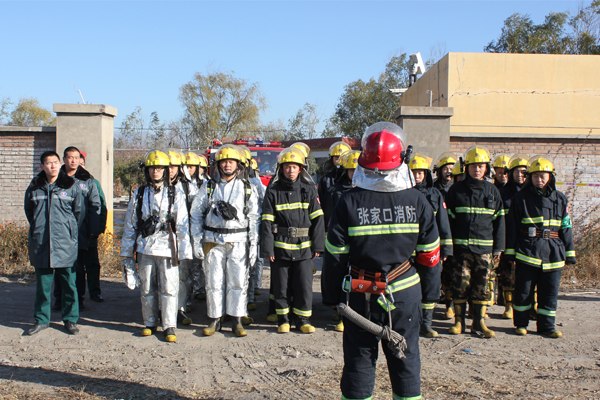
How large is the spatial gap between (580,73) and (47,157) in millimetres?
15808

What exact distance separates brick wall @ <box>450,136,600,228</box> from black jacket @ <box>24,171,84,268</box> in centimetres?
748

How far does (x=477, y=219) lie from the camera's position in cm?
534

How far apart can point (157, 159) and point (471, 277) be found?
3906 mm

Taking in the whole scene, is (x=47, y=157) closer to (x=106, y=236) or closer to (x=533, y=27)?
(x=106, y=236)

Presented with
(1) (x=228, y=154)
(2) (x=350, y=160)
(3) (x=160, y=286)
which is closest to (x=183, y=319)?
(3) (x=160, y=286)

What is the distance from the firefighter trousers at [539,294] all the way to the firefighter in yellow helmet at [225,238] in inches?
126

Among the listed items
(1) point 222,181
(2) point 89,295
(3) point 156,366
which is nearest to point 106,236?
(2) point 89,295

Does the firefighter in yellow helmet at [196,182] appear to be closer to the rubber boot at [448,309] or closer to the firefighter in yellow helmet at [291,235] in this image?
the firefighter in yellow helmet at [291,235]

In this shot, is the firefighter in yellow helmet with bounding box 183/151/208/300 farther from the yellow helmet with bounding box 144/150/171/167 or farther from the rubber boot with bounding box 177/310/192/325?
the yellow helmet with bounding box 144/150/171/167

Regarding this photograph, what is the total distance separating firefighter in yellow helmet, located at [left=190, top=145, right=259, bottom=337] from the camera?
530cm

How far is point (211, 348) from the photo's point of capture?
4.94 meters

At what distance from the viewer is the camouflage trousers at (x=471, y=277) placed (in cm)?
530

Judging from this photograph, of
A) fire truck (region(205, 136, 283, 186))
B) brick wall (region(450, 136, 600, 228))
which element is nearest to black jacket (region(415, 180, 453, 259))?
brick wall (region(450, 136, 600, 228))

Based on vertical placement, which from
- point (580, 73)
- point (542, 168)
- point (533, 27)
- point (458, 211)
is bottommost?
point (458, 211)
